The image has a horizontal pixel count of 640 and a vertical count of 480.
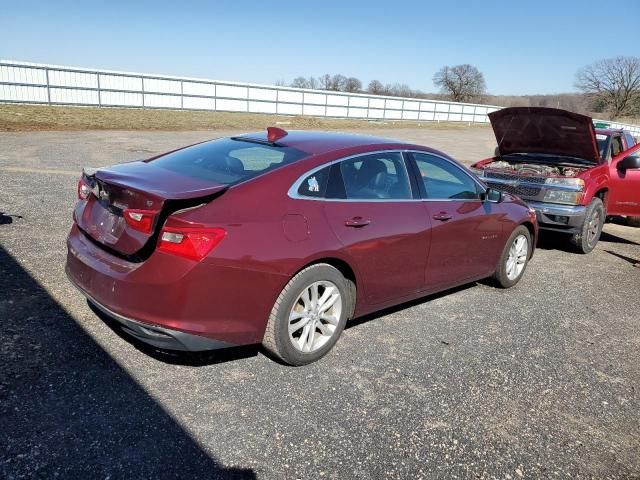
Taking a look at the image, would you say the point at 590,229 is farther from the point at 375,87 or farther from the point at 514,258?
the point at 375,87

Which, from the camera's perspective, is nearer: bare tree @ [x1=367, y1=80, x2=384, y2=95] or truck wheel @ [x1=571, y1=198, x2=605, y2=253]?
truck wheel @ [x1=571, y1=198, x2=605, y2=253]

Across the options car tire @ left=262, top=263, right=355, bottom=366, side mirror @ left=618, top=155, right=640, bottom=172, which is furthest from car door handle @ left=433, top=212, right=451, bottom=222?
side mirror @ left=618, top=155, right=640, bottom=172

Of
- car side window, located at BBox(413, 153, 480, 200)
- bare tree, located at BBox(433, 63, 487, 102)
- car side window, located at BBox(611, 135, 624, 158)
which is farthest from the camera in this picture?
bare tree, located at BBox(433, 63, 487, 102)

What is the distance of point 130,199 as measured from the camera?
10.4ft

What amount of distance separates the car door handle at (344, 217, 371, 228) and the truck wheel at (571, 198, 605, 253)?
15.3ft

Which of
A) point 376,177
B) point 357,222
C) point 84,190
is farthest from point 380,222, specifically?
point 84,190

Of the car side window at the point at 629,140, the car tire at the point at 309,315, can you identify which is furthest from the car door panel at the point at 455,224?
the car side window at the point at 629,140

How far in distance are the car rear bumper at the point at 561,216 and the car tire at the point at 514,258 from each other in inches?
60.3

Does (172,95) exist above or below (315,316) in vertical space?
above

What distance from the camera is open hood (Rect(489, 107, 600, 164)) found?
7293 millimetres

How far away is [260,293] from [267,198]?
1.98ft

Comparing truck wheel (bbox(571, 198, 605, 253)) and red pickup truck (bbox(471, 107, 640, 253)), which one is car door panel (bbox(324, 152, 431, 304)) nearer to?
red pickup truck (bbox(471, 107, 640, 253))

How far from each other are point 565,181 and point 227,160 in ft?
17.3

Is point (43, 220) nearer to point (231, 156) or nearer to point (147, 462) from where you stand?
point (231, 156)
